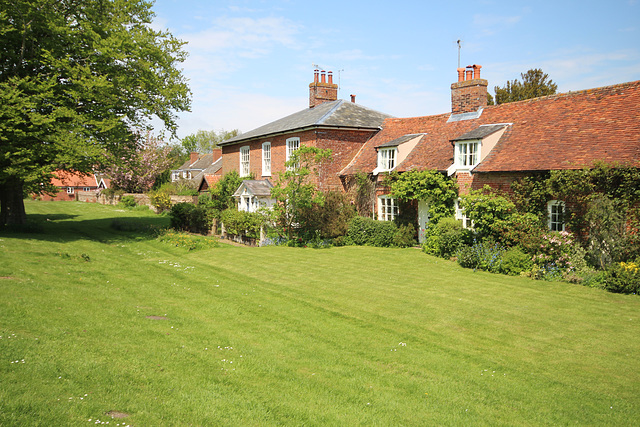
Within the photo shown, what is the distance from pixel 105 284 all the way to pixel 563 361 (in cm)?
1142

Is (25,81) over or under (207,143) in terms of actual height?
under

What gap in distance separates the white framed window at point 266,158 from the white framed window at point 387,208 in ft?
31.2

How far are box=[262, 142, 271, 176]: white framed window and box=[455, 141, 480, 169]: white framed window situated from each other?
14.2 m

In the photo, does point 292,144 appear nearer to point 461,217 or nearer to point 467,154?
point 467,154

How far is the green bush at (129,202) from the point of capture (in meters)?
44.8

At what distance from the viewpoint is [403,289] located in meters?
13.9

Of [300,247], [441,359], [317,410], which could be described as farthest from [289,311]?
[300,247]

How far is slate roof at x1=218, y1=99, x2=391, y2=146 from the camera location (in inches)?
1038

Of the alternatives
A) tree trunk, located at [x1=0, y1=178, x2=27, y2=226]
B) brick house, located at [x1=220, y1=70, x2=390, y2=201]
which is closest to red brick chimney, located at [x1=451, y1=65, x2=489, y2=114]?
brick house, located at [x1=220, y1=70, x2=390, y2=201]

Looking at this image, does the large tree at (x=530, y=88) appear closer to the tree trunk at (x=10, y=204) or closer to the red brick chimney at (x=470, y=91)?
the red brick chimney at (x=470, y=91)

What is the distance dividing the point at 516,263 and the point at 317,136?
536 inches

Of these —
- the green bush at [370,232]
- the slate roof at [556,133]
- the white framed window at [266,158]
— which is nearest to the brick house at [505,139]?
the slate roof at [556,133]

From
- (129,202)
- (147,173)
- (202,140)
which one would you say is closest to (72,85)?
(129,202)

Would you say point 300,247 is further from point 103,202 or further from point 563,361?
point 103,202
